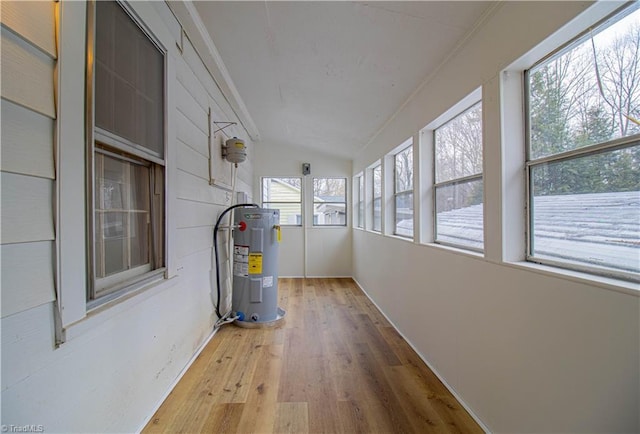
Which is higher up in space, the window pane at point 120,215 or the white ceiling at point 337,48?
Result: the white ceiling at point 337,48

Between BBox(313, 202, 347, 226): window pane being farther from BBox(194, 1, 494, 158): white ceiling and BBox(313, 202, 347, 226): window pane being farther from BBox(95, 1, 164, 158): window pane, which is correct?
BBox(95, 1, 164, 158): window pane

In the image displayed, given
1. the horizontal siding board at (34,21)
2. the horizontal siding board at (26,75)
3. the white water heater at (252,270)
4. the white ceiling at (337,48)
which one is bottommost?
the white water heater at (252,270)

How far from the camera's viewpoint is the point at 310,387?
6.06 ft

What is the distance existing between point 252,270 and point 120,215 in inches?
68.5

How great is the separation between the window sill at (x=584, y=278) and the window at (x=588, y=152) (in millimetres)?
36

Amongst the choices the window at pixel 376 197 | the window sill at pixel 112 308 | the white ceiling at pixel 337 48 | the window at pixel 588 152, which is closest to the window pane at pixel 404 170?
the white ceiling at pixel 337 48

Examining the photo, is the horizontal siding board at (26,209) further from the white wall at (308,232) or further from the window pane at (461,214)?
the white wall at (308,232)

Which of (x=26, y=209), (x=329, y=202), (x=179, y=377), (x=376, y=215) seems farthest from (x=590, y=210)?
(x=329, y=202)

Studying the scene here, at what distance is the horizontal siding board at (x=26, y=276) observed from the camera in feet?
2.48

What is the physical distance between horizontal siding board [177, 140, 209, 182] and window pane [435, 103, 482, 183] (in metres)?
2.01

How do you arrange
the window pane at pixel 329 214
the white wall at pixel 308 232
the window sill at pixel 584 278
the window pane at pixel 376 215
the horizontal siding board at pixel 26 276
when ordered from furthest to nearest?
the window pane at pixel 329 214 < the white wall at pixel 308 232 < the window pane at pixel 376 215 < the window sill at pixel 584 278 < the horizontal siding board at pixel 26 276

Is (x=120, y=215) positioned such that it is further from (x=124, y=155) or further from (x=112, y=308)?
(x=112, y=308)

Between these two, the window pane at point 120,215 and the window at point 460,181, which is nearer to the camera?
the window pane at point 120,215

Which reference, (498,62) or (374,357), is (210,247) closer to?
(374,357)
